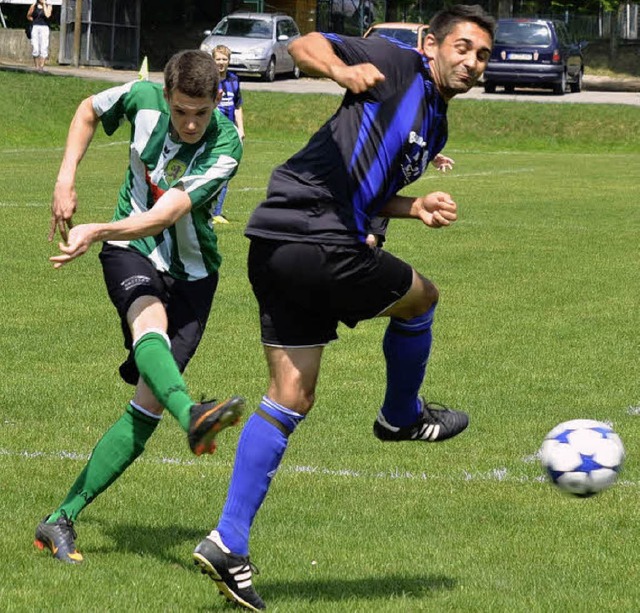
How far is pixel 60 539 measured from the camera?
537cm

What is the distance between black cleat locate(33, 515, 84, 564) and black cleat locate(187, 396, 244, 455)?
40.3 inches

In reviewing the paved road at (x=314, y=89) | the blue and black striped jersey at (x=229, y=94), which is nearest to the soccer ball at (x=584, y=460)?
the blue and black striped jersey at (x=229, y=94)

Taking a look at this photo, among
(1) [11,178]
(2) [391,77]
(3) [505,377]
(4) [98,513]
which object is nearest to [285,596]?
(4) [98,513]

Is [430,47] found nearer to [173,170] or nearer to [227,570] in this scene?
[173,170]

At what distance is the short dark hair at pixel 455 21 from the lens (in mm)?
4918

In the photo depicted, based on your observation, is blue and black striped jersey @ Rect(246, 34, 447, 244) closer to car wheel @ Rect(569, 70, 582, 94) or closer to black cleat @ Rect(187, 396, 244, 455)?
black cleat @ Rect(187, 396, 244, 455)

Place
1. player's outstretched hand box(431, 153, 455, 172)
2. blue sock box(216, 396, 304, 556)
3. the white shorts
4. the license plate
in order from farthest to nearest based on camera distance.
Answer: the license plate → the white shorts → player's outstretched hand box(431, 153, 455, 172) → blue sock box(216, 396, 304, 556)

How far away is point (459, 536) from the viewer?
5797 mm

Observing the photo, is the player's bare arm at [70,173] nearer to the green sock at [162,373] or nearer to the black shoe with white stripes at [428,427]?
the green sock at [162,373]

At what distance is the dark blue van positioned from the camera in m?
37.4

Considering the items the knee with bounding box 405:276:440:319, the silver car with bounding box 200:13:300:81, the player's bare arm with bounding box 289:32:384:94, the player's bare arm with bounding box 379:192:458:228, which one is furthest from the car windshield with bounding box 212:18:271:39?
the player's bare arm with bounding box 289:32:384:94

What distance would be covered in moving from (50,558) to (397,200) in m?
1.90

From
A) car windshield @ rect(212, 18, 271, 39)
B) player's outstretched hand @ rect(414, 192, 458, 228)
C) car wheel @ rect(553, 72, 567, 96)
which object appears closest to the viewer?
player's outstretched hand @ rect(414, 192, 458, 228)

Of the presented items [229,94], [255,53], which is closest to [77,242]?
[229,94]
